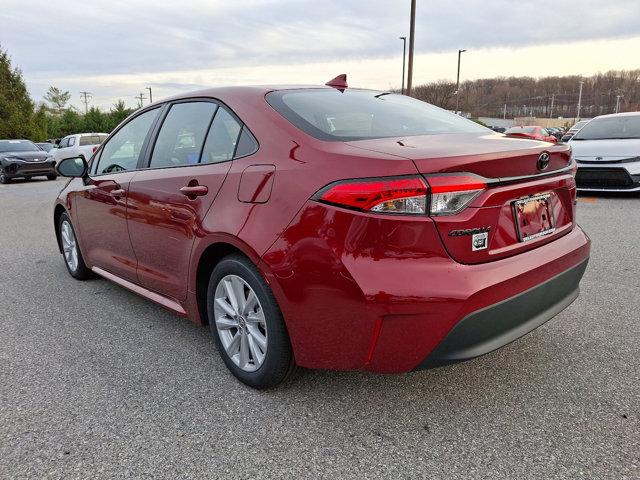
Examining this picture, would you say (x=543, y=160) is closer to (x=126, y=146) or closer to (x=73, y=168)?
(x=126, y=146)

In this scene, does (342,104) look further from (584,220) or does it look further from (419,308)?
(584,220)

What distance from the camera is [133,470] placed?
212cm

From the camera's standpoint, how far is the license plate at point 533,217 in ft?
7.65

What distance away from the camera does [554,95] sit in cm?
12656

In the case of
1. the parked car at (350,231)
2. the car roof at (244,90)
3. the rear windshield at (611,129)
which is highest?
the car roof at (244,90)

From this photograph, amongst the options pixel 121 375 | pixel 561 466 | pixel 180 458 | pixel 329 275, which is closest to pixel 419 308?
pixel 329 275

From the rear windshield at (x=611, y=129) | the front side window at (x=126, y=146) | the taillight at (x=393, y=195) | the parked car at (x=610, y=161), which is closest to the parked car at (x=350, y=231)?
the taillight at (x=393, y=195)

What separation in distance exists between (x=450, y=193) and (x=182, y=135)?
1.84 meters

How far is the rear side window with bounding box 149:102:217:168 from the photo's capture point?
306 centimetres

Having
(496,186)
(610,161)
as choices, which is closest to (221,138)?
(496,186)

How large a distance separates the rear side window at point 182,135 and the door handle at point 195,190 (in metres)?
0.19

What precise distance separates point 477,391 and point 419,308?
867 mm

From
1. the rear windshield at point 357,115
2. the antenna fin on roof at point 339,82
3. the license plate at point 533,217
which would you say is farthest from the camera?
the antenna fin on roof at point 339,82

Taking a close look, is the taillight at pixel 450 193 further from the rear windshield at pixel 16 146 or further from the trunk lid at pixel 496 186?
the rear windshield at pixel 16 146
